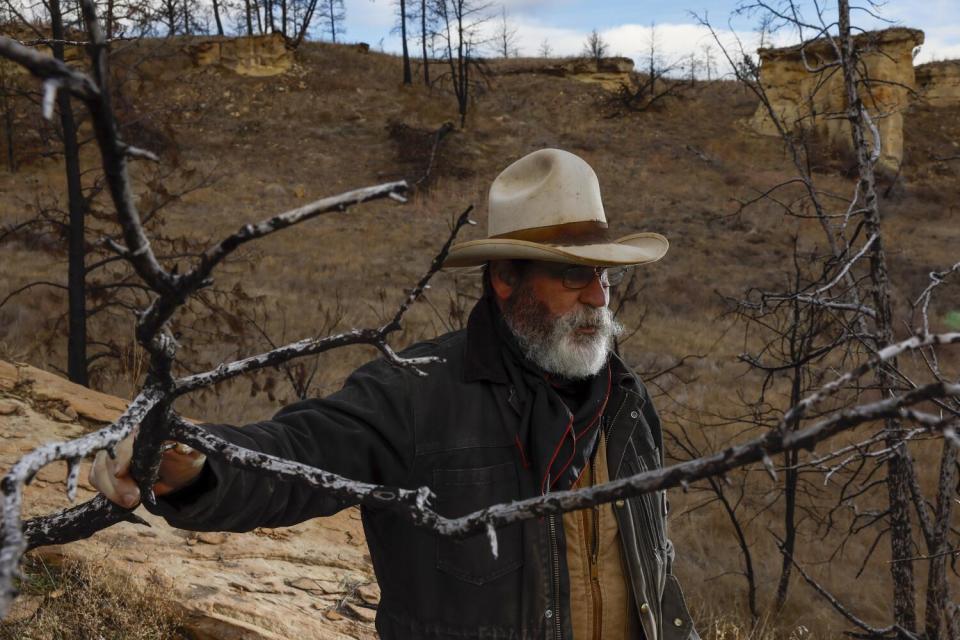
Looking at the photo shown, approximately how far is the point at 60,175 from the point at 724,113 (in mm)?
25103

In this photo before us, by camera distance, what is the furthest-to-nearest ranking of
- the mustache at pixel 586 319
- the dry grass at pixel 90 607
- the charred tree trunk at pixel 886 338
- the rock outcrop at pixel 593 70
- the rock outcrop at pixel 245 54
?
the rock outcrop at pixel 593 70 < the rock outcrop at pixel 245 54 < the charred tree trunk at pixel 886 338 < the dry grass at pixel 90 607 < the mustache at pixel 586 319

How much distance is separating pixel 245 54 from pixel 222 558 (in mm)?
33412

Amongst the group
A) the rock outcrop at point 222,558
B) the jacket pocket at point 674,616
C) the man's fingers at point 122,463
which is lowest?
the rock outcrop at point 222,558

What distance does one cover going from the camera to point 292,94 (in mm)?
32562

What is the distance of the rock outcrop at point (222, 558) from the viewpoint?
10.1 feet

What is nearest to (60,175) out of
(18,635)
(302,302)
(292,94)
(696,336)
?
(292,94)

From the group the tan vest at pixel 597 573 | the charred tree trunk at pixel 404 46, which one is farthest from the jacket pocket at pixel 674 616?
the charred tree trunk at pixel 404 46

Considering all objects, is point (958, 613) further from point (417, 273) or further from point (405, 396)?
point (417, 273)

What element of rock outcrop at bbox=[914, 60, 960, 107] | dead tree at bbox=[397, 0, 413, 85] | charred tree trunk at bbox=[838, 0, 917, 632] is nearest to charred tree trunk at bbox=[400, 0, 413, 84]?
dead tree at bbox=[397, 0, 413, 85]

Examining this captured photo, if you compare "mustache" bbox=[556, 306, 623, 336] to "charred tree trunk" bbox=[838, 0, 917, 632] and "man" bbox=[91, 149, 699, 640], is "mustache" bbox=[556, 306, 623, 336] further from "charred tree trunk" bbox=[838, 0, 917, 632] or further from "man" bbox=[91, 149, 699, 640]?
"charred tree trunk" bbox=[838, 0, 917, 632]

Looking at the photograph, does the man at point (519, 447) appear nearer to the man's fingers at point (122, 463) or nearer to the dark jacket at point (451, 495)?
the dark jacket at point (451, 495)

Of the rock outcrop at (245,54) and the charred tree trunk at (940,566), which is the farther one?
the rock outcrop at (245,54)

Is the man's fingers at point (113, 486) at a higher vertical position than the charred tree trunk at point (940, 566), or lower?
higher

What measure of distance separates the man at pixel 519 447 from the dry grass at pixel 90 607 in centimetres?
111
